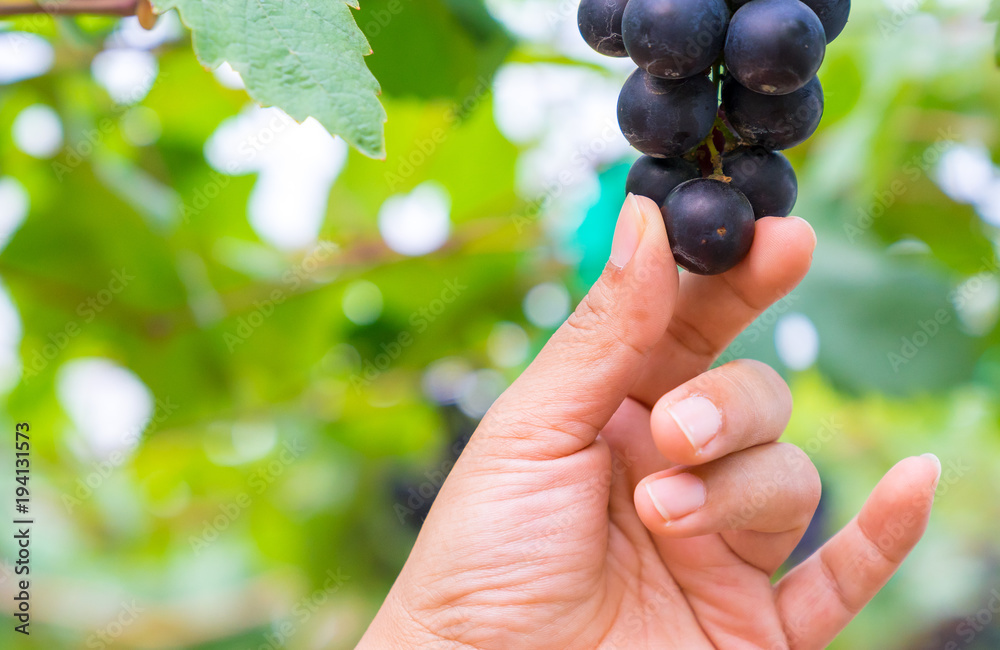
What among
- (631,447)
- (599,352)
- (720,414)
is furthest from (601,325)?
(631,447)

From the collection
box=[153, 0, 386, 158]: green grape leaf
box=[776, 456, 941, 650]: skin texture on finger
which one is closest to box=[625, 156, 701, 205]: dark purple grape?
box=[153, 0, 386, 158]: green grape leaf

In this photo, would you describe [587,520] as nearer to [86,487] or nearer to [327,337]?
[327,337]

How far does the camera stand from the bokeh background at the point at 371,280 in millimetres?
1040

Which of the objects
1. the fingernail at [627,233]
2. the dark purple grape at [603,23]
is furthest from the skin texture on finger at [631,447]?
the dark purple grape at [603,23]

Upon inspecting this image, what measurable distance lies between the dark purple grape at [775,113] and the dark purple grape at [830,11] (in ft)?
0.12

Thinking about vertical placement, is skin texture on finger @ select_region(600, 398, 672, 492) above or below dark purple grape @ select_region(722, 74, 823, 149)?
below

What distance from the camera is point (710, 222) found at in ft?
1.58

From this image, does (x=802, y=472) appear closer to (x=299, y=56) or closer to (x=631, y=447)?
(x=631, y=447)

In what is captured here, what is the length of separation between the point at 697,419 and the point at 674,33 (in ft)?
0.98

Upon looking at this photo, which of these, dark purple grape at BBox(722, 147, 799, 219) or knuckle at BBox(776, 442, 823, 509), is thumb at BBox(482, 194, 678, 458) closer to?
dark purple grape at BBox(722, 147, 799, 219)

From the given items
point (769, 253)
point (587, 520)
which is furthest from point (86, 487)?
point (769, 253)

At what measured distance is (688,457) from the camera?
1.88 ft

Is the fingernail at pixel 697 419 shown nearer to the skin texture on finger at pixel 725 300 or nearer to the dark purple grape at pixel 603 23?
the skin texture on finger at pixel 725 300

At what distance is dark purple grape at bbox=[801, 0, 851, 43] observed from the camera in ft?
1.53
